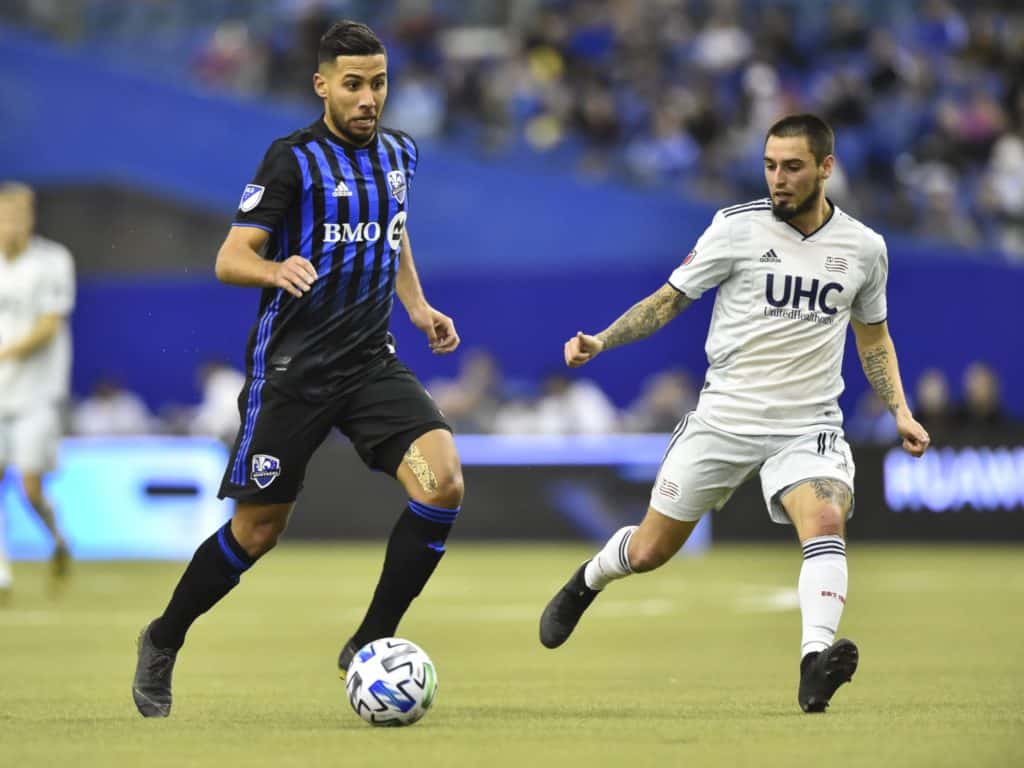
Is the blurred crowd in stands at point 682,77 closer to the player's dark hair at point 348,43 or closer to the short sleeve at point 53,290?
the short sleeve at point 53,290

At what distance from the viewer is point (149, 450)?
57.6 feet

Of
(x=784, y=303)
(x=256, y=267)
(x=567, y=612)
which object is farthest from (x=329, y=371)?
(x=784, y=303)

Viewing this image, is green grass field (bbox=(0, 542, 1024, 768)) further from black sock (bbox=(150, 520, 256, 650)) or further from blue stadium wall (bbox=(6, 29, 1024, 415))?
blue stadium wall (bbox=(6, 29, 1024, 415))

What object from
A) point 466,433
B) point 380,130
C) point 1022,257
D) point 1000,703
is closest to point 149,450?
point 466,433

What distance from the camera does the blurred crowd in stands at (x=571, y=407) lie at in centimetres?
1822

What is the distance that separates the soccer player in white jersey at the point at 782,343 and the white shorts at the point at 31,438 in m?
6.14

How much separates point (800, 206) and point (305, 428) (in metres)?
2.04

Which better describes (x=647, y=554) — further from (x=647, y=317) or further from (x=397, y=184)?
(x=397, y=184)

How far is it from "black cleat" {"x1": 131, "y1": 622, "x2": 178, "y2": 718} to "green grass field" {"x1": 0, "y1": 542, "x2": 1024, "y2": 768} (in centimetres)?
6

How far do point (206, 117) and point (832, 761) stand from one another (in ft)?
63.1

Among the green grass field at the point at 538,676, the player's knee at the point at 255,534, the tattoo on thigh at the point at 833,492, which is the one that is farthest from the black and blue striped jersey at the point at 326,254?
the tattoo on thigh at the point at 833,492

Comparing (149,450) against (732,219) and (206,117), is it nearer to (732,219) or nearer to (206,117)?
(206,117)

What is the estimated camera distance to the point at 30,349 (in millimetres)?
11992

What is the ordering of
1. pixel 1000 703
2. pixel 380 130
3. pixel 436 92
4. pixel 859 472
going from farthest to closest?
pixel 436 92 → pixel 859 472 → pixel 380 130 → pixel 1000 703
